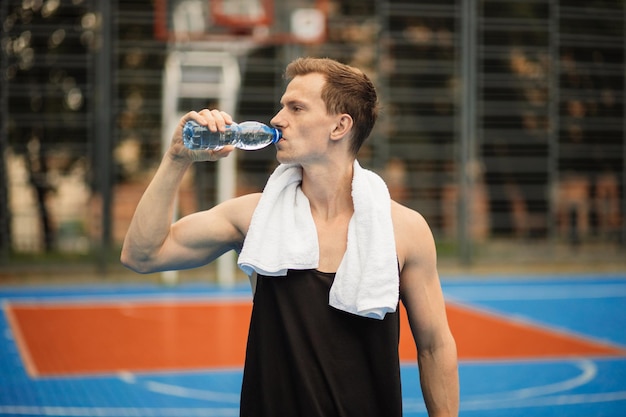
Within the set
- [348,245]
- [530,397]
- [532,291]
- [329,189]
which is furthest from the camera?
[532,291]

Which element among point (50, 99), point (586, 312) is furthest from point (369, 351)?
point (50, 99)

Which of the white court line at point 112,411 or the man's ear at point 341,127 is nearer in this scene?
the man's ear at point 341,127

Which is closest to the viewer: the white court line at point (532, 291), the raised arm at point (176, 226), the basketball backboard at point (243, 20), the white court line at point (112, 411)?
the raised arm at point (176, 226)

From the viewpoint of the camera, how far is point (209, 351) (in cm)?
670

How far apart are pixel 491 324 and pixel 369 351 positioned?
5.88m

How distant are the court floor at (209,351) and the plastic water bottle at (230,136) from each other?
2.79 metres

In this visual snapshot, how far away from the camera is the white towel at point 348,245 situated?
2.28 meters

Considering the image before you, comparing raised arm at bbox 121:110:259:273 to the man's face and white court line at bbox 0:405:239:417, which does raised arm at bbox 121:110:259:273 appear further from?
white court line at bbox 0:405:239:417

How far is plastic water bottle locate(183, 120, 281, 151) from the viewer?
90.4 inches

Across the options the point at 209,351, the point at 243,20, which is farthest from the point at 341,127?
the point at 243,20

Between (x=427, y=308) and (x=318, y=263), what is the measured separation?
299mm

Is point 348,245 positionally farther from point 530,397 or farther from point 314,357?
point 530,397

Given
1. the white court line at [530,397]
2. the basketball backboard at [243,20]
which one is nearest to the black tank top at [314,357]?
the white court line at [530,397]

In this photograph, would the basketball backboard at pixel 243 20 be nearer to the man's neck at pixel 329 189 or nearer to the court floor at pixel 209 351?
the court floor at pixel 209 351
